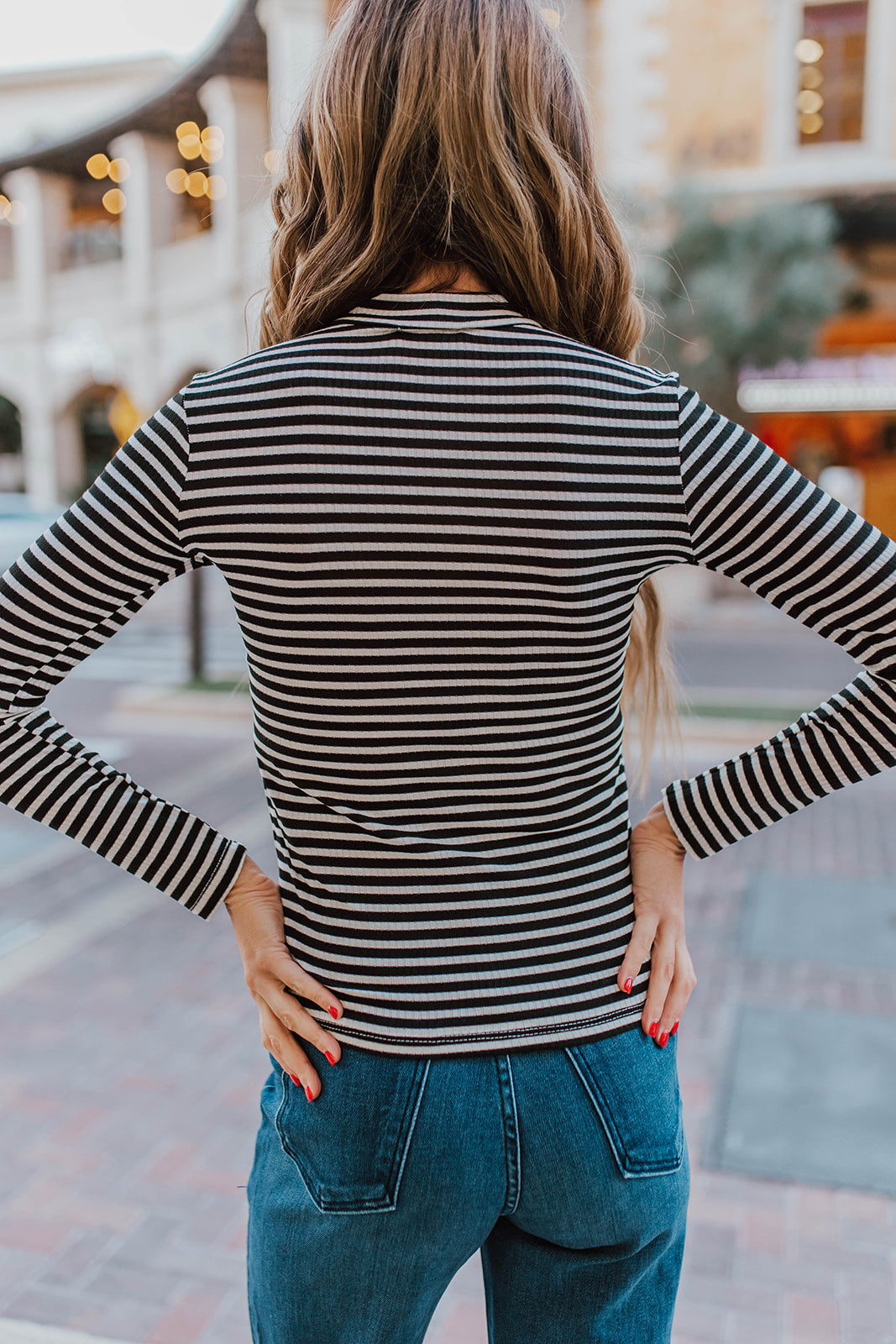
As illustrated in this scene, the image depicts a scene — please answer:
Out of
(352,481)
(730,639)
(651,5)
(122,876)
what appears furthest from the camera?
(651,5)

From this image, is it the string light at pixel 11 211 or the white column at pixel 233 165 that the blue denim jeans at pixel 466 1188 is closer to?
the white column at pixel 233 165

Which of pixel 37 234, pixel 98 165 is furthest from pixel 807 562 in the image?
pixel 37 234

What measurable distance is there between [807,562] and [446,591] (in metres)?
0.34

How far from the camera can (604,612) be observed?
1.08 m

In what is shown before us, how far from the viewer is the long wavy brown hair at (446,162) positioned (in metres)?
1.04

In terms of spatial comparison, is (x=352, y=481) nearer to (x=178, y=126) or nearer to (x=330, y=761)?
(x=330, y=761)

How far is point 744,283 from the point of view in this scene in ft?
50.3

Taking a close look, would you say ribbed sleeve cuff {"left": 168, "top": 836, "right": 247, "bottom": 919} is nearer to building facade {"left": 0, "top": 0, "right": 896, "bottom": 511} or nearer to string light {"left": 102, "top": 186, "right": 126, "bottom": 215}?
building facade {"left": 0, "top": 0, "right": 896, "bottom": 511}

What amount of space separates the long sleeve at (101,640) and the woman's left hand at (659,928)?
0.42 meters

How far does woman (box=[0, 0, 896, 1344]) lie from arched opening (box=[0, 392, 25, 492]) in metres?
27.8

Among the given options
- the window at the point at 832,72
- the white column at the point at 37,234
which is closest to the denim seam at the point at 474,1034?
the window at the point at 832,72

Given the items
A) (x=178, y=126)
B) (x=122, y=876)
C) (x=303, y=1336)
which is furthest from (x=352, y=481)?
(x=178, y=126)

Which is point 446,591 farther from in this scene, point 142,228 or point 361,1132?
point 142,228

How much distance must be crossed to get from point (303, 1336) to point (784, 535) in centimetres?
89
